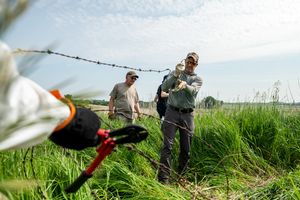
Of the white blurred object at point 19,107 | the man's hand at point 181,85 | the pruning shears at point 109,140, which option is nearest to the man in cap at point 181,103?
the man's hand at point 181,85

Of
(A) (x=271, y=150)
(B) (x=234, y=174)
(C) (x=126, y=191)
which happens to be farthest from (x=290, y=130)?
(C) (x=126, y=191)

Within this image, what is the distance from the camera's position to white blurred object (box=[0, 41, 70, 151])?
20.8 inches

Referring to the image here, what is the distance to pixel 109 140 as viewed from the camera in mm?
1188

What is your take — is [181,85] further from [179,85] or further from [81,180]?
[81,180]

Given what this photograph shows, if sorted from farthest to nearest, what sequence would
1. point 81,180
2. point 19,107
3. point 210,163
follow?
point 210,163 → point 81,180 → point 19,107

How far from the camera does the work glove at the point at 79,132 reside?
1.07 metres

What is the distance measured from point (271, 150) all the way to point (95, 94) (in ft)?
16.8

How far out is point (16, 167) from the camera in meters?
2.41

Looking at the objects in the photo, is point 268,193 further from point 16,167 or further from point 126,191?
point 16,167

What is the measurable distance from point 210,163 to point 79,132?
4.18m

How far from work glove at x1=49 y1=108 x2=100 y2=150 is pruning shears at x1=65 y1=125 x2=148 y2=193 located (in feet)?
0.13

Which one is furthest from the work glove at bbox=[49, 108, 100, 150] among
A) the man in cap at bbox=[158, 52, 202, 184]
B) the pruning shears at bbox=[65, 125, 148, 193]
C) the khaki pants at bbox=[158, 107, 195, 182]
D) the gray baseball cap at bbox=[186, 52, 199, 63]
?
the gray baseball cap at bbox=[186, 52, 199, 63]

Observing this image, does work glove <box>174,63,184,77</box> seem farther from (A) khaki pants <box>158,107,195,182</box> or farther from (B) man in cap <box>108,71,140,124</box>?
(B) man in cap <box>108,71,140,124</box>

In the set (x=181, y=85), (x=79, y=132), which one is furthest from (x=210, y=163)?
(x=79, y=132)
